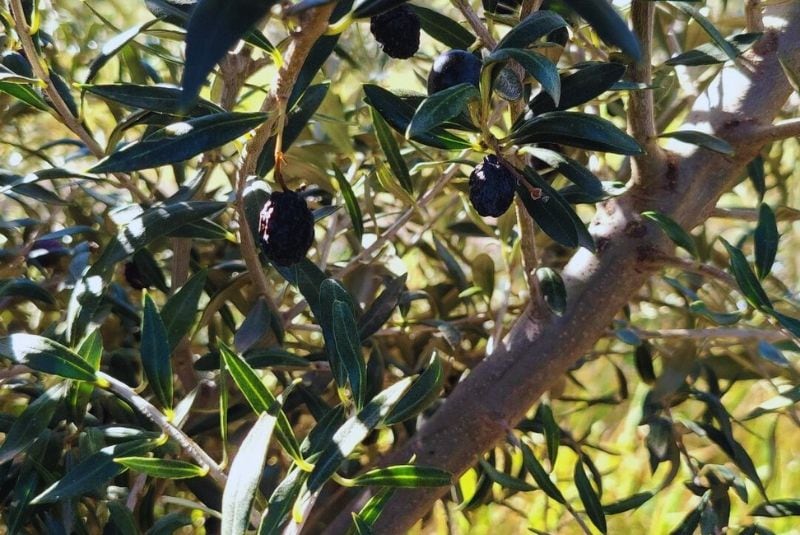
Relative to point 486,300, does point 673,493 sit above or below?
below

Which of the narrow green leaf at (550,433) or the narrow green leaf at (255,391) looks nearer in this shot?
the narrow green leaf at (255,391)

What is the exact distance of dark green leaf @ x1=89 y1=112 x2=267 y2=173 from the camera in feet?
1.49

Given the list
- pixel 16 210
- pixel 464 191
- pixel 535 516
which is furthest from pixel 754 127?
pixel 16 210

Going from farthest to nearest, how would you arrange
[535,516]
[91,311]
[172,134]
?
[535,516] → [91,311] → [172,134]

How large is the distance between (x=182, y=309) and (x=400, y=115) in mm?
210

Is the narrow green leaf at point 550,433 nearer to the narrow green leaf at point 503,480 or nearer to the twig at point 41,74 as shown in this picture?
the narrow green leaf at point 503,480

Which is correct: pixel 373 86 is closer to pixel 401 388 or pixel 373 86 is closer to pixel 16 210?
pixel 401 388

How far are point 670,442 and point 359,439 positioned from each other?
1.29ft

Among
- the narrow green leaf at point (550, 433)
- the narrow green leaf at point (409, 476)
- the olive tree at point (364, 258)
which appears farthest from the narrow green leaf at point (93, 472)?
the narrow green leaf at point (550, 433)

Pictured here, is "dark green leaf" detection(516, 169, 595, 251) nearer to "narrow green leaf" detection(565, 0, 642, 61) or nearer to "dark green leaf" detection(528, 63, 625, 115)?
"dark green leaf" detection(528, 63, 625, 115)

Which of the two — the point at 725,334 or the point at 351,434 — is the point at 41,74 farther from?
the point at 725,334

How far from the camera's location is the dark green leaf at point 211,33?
30 cm

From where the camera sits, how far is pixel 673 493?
1288mm

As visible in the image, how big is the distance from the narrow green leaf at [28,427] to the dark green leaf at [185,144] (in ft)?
0.64
